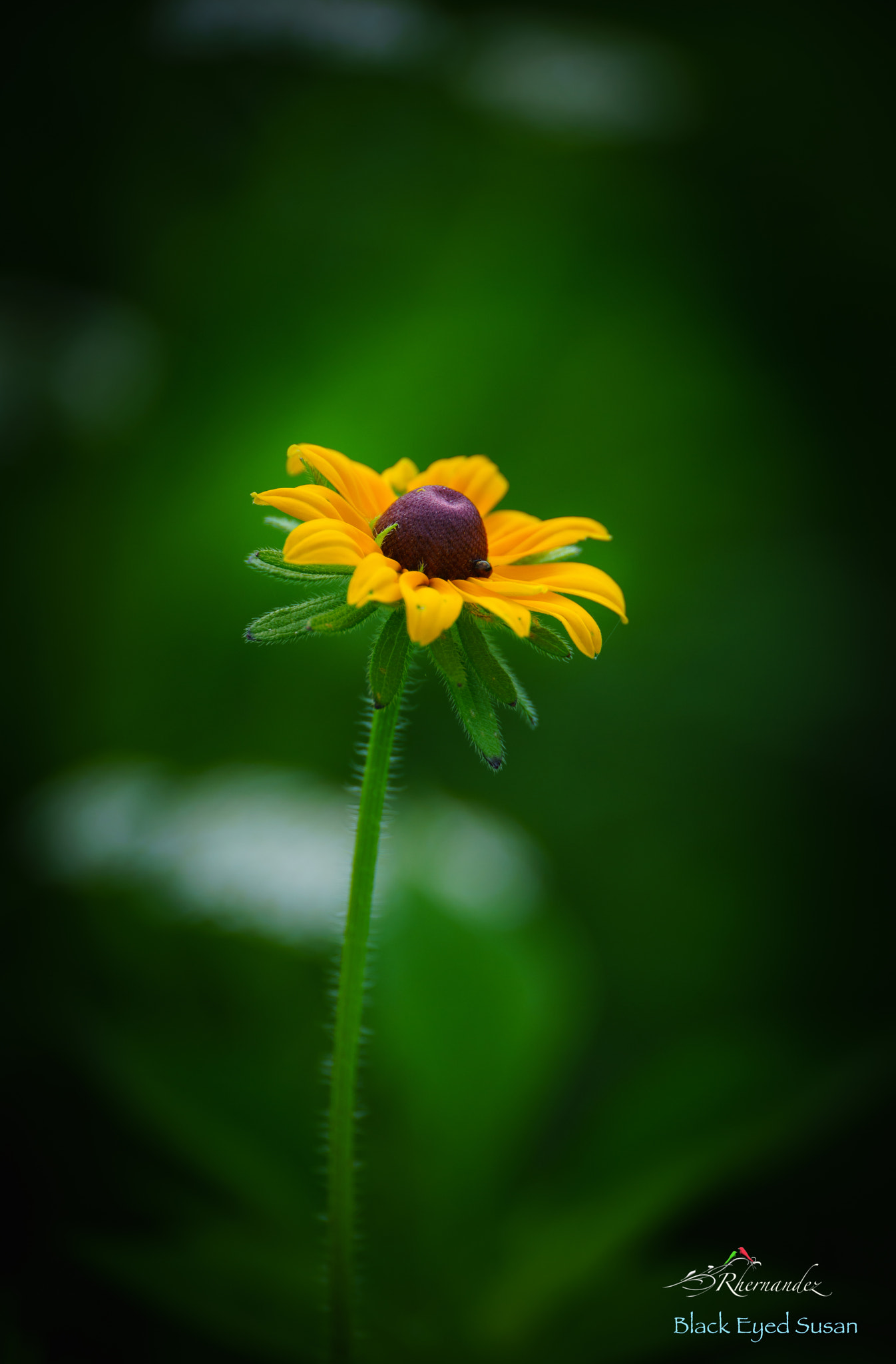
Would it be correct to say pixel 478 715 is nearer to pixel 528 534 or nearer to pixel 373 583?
pixel 373 583

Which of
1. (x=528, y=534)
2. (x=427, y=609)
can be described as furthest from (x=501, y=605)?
(x=528, y=534)

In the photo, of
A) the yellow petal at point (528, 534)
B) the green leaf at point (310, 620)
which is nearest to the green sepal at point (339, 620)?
the green leaf at point (310, 620)

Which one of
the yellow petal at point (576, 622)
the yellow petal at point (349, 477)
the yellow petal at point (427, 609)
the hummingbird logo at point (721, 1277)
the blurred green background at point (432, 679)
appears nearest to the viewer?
the yellow petal at point (427, 609)

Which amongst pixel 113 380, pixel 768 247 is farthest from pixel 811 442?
pixel 113 380

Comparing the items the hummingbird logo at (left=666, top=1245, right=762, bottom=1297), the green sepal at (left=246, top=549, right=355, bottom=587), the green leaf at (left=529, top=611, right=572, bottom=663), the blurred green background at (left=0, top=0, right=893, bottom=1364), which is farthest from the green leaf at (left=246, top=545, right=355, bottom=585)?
the hummingbird logo at (left=666, top=1245, right=762, bottom=1297)

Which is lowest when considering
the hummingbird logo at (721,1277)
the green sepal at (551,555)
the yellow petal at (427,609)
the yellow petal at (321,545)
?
the hummingbird logo at (721,1277)

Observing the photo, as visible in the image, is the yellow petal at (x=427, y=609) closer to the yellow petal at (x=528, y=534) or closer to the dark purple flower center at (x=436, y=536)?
the dark purple flower center at (x=436, y=536)

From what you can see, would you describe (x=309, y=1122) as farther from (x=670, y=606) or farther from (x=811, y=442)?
(x=811, y=442)
